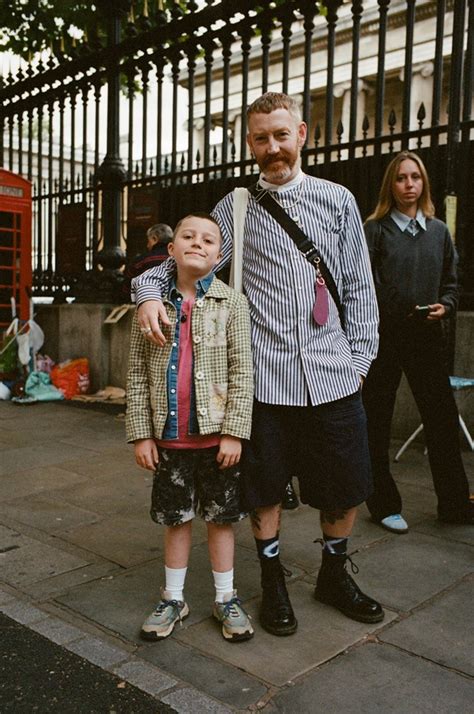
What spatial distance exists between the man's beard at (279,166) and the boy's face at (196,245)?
11.5 inches

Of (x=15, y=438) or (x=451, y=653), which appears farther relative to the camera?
(x=15, y=438)

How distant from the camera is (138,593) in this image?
3225 mm

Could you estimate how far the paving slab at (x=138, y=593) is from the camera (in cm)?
298

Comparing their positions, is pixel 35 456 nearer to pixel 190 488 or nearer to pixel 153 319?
pixel 190 488

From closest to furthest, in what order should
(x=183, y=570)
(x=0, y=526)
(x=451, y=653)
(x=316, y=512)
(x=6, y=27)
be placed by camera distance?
1. (x=451, y=653)
2. (x=183, y=570)
3. (x=0, y=526)
4. (x=316, y=512)
5. (x=6, y=27)

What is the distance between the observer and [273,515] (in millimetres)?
2939

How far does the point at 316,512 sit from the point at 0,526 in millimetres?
1805

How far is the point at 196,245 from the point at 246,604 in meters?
1.51

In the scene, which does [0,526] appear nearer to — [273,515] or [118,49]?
[273,515]

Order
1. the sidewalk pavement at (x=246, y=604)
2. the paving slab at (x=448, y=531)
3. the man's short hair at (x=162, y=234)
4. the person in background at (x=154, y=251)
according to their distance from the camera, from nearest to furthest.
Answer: the sidewalk pavement at (x=246, y=604) < the paving slab at (x=448, y=531) < the person in background at (x=154, y=251) < the man's short hair at (x=162, y=234)

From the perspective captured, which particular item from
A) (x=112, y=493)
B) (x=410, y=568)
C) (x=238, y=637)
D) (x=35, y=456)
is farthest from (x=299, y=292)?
(x=35, y=456)

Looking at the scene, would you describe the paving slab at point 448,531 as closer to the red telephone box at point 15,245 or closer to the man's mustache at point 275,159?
the man's mustache at point 275,159

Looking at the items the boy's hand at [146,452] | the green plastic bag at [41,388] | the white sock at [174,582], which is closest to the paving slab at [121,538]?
the white sock at [174,582]

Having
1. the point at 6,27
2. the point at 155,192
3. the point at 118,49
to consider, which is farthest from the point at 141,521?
the point at 6,27
